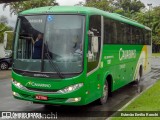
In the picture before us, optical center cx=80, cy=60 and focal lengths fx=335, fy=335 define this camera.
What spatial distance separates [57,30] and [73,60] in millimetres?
985

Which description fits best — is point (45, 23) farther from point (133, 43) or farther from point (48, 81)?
point (133, 43)

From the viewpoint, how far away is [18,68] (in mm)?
9727

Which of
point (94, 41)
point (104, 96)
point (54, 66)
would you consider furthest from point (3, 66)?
point (54, 66)

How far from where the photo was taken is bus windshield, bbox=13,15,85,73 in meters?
9.15

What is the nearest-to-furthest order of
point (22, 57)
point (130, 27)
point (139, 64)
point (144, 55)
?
point (22, 57) → point (130, 27) → point (139, 64) → point (144, 55)

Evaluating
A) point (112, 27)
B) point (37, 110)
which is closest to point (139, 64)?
point (112, 27)

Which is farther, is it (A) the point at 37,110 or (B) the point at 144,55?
(B) the point at 144,55

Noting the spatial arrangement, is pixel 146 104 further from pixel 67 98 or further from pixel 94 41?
pixel 67 98

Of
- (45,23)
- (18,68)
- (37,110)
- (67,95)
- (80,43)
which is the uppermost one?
(45,23)

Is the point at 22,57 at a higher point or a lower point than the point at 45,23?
lower

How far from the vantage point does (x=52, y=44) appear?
30.5 ft

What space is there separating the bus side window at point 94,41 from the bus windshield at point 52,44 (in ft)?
1.35

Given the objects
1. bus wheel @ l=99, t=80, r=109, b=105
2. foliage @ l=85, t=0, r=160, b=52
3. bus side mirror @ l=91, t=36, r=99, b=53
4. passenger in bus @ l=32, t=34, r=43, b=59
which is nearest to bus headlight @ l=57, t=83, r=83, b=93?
passenger in bus @ l=32, t=34, r=43, b=59

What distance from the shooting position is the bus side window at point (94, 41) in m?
9.57
